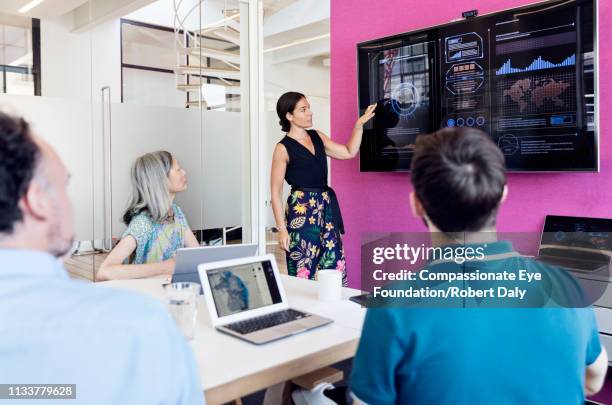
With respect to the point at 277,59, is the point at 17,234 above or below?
below

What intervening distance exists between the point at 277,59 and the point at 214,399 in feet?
12.6

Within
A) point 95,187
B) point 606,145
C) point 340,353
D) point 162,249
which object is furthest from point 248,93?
point 340,353

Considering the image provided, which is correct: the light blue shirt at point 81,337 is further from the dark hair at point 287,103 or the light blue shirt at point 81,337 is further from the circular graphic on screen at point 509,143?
the dark hair at point 287,103

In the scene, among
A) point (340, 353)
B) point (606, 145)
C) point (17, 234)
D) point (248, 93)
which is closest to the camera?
point (17, 234)

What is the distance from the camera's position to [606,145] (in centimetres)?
253

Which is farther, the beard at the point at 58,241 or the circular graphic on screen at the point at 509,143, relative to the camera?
the circular graphic on screen at the point at 509,143

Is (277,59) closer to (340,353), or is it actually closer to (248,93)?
(248,93)

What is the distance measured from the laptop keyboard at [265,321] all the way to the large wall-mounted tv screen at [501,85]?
61.4 inches

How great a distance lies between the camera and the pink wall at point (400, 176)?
2.54 meters

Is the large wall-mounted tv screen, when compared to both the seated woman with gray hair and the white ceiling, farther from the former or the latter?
the white ceiling

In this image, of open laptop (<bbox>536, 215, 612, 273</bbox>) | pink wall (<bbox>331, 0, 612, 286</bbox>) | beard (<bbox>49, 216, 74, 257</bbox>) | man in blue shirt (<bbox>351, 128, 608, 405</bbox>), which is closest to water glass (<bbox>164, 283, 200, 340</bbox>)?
man in blue shirt (<bbox>351, 128, 608, 405</bbox>)

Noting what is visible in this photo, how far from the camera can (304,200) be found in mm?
3283

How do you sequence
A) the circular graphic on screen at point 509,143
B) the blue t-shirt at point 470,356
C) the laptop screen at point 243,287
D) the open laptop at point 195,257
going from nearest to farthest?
the blue t-shirt at point 470,356
the laptop screen at point 243,287
the open laptop at point 195,257
the circular graphic on screen at point 509,143

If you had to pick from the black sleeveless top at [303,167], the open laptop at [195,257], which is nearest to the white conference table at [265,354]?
the open laptop at [195,257]
